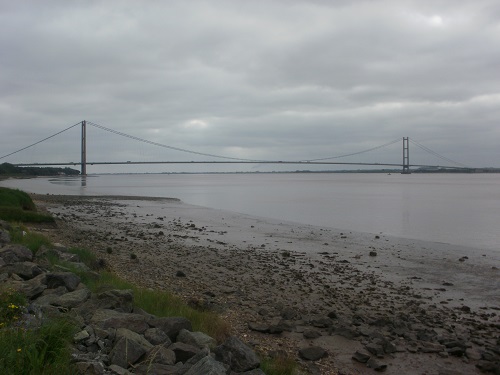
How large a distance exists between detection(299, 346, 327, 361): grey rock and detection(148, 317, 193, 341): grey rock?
1834 millimetres

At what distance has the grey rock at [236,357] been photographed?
474 cm

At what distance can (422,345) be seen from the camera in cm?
695

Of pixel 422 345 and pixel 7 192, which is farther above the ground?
pixel 7 192

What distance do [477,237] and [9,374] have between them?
21.4 metres

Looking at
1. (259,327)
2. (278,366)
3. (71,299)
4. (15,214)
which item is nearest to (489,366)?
(278,366)

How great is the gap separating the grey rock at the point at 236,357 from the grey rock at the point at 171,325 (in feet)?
1.95

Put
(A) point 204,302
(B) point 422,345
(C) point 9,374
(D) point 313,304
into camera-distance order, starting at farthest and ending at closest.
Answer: (D) point 313,304 < (A) point 204,302 < (B) point 422,345 < (C) point 9,374

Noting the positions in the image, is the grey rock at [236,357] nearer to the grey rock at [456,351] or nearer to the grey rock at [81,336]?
the grey rock at [81,336]

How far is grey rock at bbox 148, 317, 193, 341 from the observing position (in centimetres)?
521

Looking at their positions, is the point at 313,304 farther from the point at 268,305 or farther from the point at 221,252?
the point at 221,252

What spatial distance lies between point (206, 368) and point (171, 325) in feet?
4.76

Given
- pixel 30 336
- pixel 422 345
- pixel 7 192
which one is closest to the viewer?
pixel 30 336

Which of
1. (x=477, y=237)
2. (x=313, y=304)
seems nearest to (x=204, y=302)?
(x=313, y=304)

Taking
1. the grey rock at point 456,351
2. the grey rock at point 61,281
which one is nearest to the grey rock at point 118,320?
the grey rock at point 61,281
